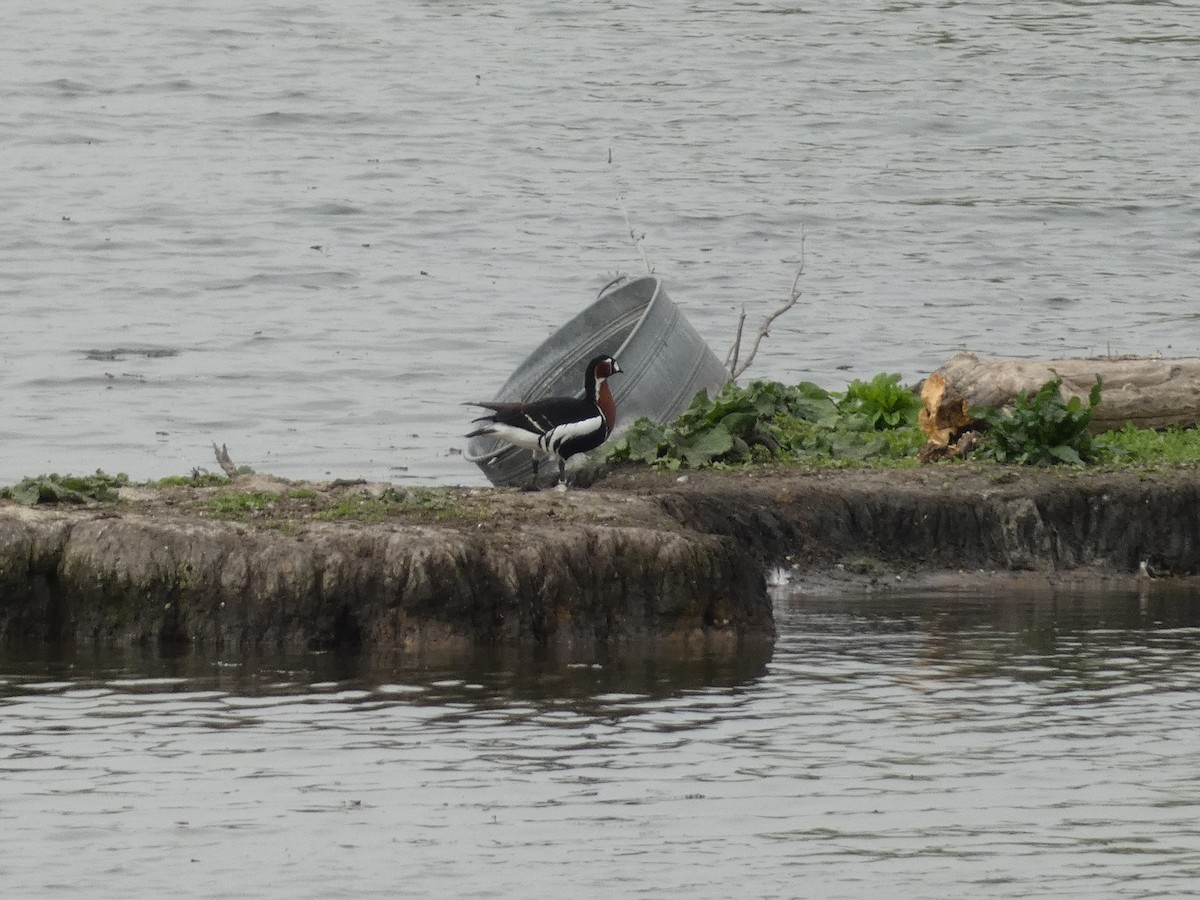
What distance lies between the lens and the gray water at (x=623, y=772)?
27.4 feet

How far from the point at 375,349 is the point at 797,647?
13018mm

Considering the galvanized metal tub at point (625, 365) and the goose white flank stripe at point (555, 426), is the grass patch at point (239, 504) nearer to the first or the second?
the goose white flank stripe at point (555, 426)

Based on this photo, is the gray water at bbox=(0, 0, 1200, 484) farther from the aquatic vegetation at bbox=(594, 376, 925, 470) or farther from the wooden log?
the wooden log

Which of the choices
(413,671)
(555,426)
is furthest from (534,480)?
(413,671)

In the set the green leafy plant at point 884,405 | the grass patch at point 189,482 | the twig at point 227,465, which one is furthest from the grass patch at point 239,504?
the green leafy plant at point 884,405

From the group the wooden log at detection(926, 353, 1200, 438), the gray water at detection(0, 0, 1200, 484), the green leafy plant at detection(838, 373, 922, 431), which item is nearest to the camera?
the wooden log at detection(926, 353, 1200, 438)

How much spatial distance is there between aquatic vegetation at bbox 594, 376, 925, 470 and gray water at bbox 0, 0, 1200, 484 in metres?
2.71

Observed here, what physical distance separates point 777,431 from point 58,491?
5523 mm

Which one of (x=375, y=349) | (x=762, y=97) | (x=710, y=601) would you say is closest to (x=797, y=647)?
(x=710, y=601)

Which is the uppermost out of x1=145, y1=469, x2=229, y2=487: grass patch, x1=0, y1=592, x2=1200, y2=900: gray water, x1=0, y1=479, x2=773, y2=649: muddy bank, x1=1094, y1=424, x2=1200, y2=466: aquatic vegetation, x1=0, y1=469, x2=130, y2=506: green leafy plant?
x1=0, y1=469, x2=130, y2=506: green leafy plant

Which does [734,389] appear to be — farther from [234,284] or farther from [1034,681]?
[234,284]

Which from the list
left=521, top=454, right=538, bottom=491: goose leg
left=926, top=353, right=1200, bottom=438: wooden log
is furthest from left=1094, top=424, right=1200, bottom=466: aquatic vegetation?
left=521, top=454, right=538, bottom=491: goose leg

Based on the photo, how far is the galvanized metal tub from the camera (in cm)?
1697

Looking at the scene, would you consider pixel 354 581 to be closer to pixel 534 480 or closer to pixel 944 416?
pixel 534 480
